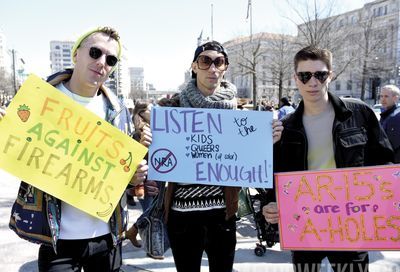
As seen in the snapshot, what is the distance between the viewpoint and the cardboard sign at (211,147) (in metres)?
2.17

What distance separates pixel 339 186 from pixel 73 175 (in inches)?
61.0

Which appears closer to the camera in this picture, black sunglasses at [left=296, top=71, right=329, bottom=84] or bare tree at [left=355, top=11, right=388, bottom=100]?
black sunglasses at [left=296, top=71, right=329, bottom=84]

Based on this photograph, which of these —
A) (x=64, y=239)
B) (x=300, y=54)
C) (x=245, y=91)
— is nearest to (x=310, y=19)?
(x=300, y=54)

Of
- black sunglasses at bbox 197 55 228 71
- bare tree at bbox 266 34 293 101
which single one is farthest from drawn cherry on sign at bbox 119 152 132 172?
bare tree at bbox 266 34 293 101

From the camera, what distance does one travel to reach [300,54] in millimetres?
2230

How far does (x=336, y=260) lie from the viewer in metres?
2.17

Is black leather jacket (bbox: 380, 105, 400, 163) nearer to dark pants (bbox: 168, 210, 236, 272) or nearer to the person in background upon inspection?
the person in background

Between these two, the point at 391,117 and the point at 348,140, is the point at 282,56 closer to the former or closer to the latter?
the point at 391,117

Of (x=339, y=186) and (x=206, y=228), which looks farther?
(x=206, y=228)

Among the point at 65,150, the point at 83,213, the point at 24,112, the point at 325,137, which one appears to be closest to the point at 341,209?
the point at 325,137

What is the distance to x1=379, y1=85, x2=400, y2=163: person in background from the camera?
5.11m

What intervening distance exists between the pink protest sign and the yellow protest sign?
3.24ft

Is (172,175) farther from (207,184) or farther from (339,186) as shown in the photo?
(339,186)

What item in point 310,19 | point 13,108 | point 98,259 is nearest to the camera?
point 13,108
